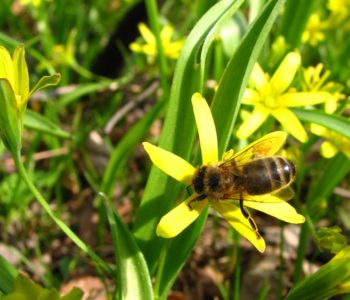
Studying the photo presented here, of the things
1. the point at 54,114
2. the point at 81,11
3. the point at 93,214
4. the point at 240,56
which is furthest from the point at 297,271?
the point at 81,11

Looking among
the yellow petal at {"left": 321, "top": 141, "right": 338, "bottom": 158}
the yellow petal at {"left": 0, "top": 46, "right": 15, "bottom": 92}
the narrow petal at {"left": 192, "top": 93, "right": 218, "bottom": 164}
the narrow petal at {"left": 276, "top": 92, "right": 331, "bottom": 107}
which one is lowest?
the yellow petal at {"left": 321, "top": 141, "right": 338, "bottom": 158}

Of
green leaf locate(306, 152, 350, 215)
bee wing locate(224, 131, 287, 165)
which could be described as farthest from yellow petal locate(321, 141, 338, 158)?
bee wing locate(224, 131, 287, 165)

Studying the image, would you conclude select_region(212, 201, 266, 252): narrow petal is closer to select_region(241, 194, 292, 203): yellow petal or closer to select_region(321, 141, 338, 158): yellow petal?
select_region(241, 194, 292, 203): yellow petal

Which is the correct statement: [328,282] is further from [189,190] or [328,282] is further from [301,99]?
[301,99]

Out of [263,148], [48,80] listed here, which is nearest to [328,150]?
[263,148]

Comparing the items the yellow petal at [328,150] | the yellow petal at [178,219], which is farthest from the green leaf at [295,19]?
the yellow petal at [178,219]

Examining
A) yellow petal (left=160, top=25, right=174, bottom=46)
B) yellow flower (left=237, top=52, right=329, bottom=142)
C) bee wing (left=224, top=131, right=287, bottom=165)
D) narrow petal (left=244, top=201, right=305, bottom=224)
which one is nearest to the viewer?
narrow petal (left=244, top=201, right=305, bottom=224)
